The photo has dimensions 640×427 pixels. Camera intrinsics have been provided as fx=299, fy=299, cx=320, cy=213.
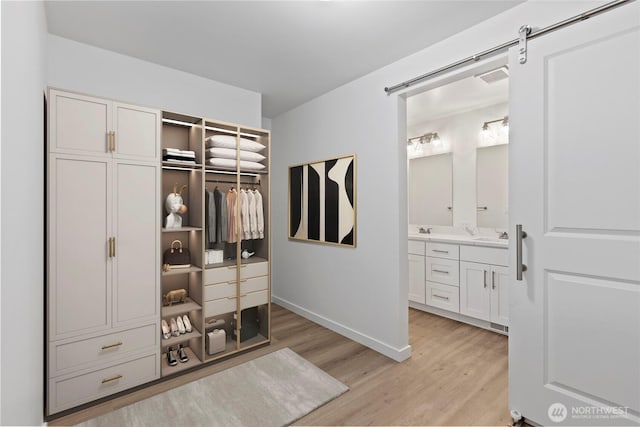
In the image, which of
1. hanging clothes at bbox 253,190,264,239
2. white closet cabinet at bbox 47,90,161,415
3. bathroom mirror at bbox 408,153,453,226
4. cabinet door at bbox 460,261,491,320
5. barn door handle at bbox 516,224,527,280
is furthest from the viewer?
bathroom mirror at bbox 408,153,453,226

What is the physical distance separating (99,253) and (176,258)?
2.04 feet

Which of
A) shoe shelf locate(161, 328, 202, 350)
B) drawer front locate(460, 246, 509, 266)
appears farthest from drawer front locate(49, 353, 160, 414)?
drawer front locate(460, 246, 509, 266)

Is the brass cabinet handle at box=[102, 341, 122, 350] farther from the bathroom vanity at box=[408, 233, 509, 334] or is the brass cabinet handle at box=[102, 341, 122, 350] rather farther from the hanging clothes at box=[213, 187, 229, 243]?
the bathroom vanity at box=[408, 233, 509, 334]

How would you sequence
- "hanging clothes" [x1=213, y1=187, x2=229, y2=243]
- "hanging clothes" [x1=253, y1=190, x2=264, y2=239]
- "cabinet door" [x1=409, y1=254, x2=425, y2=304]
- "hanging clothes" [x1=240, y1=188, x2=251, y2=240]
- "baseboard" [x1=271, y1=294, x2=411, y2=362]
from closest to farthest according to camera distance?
"baseboard" [x1=271, y1=294, x2=411, y2=362]
"hanging clothes" [x1=213, y1=187, x2=229, y2=243]
"hanging clothes" [x1=240, y1=188, x2=251, y2=240]
"hanging clothes" [x1=253, y1=190, x2=264, y2=239]
"cabinet door" [x1=409, y1=254, x2=425, y2=304]

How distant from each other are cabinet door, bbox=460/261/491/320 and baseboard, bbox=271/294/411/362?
1110 mm

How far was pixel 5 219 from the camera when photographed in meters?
0.87

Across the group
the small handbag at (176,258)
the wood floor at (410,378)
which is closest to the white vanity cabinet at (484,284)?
the wood floor at (410,378)

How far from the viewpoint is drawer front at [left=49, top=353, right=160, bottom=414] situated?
1.95 m

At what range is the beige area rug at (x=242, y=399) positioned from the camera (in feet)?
6.24

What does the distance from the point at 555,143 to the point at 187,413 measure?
283cm

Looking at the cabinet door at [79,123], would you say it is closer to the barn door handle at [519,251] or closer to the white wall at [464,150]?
the barn door handle at [519,251]

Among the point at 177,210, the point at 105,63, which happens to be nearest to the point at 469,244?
the point at 177,210

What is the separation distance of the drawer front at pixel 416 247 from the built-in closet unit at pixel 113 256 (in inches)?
92.4

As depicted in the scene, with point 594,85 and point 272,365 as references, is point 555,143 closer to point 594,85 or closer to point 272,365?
point 594,85
